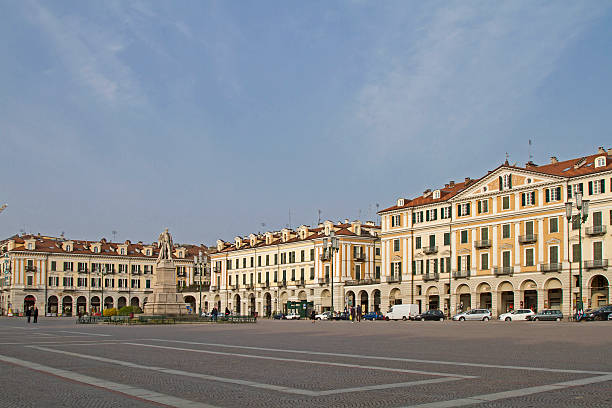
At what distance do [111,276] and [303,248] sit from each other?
4806 centimetres

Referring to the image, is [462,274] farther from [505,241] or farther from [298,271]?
[298,271]

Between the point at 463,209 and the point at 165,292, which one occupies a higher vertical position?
the point at 463,209

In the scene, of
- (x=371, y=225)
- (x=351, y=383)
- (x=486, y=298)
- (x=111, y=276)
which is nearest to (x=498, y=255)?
(x=486, y=298)

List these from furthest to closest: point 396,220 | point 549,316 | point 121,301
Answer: point 121,301, point 396,220, point 549,316

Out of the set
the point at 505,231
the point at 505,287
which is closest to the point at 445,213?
the point at 505,231

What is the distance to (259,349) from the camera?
2064cm

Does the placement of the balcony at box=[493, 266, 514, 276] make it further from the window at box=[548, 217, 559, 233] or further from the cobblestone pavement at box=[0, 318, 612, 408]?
the cobblestone pavement at box=[0, 318, 612, 408]

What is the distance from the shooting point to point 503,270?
71188mm

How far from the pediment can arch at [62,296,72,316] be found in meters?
76.6

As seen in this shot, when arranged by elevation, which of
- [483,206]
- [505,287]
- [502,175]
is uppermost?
[502,175]

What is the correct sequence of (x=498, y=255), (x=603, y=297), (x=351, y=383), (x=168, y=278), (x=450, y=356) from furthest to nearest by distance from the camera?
(x=498, y=255)
(x=603, y=297)
(x=168, y=278)
(x=450, y=356)
(x=351, y=383)

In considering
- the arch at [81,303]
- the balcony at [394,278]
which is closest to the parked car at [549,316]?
the balcony at [394,278]

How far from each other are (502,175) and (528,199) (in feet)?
13.8

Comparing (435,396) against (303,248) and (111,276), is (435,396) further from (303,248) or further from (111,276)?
(111,276)
